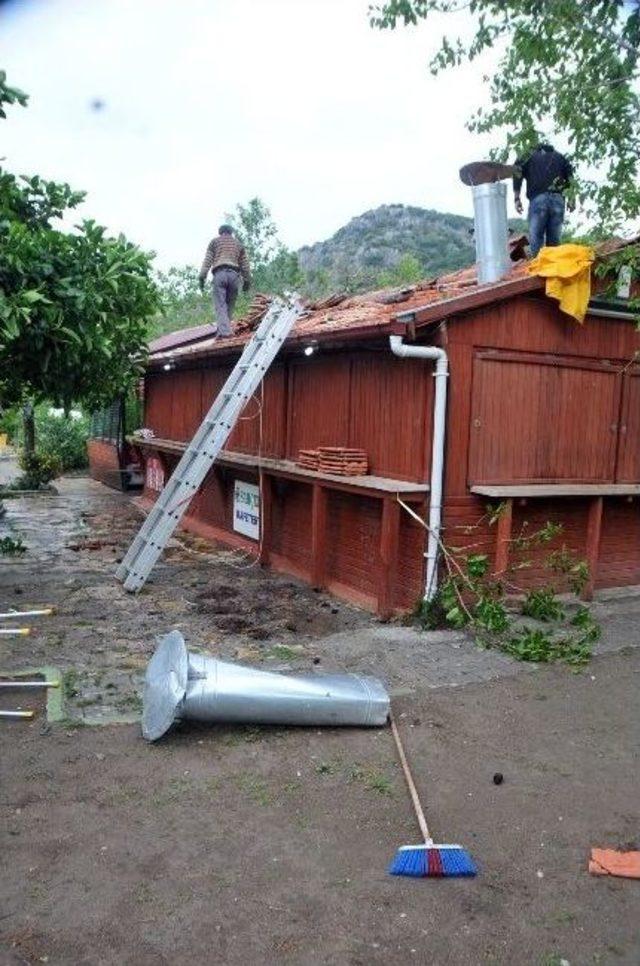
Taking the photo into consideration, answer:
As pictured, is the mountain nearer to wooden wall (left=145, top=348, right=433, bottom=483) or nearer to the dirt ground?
wooden wall (left=145, top=348, right=433, bottom=483)

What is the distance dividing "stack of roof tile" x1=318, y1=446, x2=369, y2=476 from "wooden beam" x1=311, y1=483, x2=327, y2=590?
12.1 inches

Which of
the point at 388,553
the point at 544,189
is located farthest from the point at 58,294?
the point at 544,189

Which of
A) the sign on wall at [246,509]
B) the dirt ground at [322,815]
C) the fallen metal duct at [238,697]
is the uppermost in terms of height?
the sign on wall at [246,509]

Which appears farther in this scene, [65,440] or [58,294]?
[65,440]

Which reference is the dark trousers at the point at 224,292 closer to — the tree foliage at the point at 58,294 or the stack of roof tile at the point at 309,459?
the stack of roof tile at the point at 309,459

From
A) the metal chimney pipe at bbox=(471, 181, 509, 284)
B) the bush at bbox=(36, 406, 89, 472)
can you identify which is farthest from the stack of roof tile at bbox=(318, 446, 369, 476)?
the bush at bbox=(36, 406, 89, 472)

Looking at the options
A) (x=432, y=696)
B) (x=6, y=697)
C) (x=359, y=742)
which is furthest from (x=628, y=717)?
(x=6, y=697)

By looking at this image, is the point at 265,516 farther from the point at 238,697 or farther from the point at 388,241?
the point at 388,241

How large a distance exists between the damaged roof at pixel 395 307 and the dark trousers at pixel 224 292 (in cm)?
27

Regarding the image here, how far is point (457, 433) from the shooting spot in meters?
7.88

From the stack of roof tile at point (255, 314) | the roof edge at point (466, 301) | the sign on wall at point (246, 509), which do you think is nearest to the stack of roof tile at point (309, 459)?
the sign on wall at point (246, 509)

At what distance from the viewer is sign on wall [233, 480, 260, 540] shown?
11266 mm

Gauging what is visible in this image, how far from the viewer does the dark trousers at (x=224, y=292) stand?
12.8 metres

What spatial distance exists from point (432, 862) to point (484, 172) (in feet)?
28.1
